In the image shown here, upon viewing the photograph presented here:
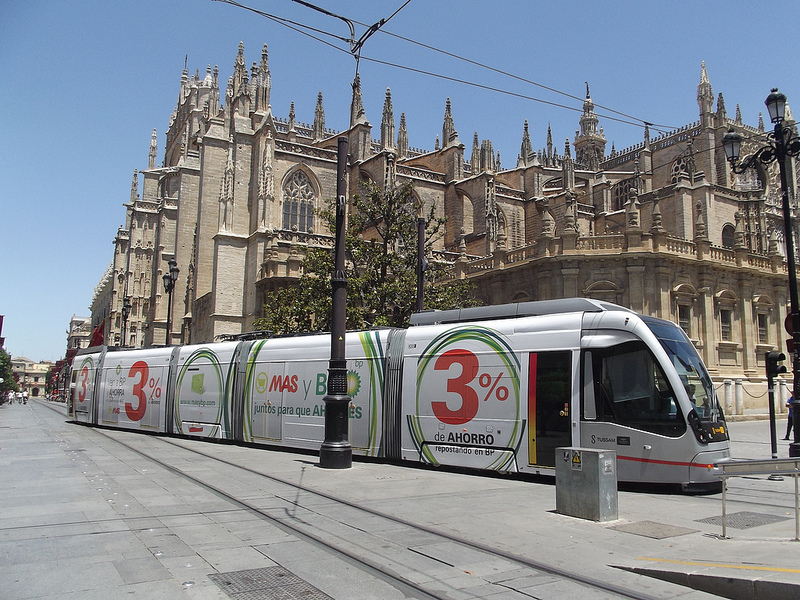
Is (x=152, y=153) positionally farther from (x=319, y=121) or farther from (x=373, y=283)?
(x=373, y=283)

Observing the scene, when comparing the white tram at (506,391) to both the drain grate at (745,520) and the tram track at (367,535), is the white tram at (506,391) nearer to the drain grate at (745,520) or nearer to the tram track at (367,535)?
the drain grate at (745,520)

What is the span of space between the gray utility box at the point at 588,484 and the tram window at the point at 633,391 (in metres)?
2.32

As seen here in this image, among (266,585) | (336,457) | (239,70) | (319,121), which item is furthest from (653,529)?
(319,121)

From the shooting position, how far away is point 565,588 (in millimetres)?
4785

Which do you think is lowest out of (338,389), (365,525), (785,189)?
(365,525)

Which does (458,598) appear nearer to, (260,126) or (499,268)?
(499,268)

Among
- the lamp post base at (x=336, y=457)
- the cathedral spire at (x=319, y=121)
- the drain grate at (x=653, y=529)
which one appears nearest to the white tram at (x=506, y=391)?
the lamp post base at (x=336, y=457)

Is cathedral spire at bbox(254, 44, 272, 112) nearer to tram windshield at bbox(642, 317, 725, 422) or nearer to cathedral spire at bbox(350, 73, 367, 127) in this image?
cathedral spire at bbox(350, 73, 367, 127)

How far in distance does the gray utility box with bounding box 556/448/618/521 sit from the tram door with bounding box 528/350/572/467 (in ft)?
7.77

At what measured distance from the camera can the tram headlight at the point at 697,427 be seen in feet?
29.6

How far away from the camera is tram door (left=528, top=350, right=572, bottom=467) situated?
32.2 ft

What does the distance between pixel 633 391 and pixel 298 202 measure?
30304 mm

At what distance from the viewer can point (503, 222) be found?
139 ft

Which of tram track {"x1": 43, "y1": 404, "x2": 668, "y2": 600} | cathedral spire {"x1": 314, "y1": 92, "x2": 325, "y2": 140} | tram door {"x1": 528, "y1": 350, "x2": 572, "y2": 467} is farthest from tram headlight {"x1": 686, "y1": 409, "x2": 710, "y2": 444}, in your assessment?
cathedral spire {"x1": 314, "y1": 92, "x2": 325, "y2": 140}
